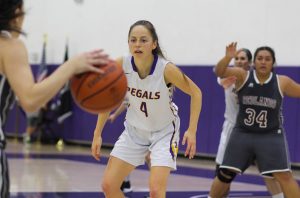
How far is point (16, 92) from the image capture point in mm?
2879

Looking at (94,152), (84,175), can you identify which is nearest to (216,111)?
(84,175)

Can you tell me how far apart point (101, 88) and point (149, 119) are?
233 centimetres

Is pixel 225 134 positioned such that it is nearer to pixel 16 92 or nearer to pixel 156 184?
pixel 156 184

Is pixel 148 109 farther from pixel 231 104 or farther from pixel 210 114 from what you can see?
pixel 210 114

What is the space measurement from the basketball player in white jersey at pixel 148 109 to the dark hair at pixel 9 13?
7.95 feet

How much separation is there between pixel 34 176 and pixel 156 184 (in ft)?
15.2

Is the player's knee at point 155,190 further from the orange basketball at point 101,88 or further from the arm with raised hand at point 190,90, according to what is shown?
the orange basketball at point 101,88

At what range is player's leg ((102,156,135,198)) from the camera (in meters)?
5.13

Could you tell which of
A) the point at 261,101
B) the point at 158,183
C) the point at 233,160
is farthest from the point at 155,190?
the point at 261,101

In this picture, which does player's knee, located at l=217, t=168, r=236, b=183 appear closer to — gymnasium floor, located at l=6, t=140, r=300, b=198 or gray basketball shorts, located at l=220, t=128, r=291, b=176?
gray basketball shorts, located at l=220, t=128, r=291, b=176

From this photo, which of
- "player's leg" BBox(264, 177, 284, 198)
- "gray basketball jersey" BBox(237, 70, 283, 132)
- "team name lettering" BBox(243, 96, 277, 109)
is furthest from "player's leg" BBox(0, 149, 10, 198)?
"player's leg" BBox(264, 177, 284, 198)

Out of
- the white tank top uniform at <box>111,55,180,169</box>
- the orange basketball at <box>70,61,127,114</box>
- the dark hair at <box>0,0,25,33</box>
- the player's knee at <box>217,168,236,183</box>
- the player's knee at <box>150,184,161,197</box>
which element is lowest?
the player's knee at <box>217,168,236,183</box>

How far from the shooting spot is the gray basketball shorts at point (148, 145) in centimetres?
525

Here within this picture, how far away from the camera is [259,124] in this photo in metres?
6.54
